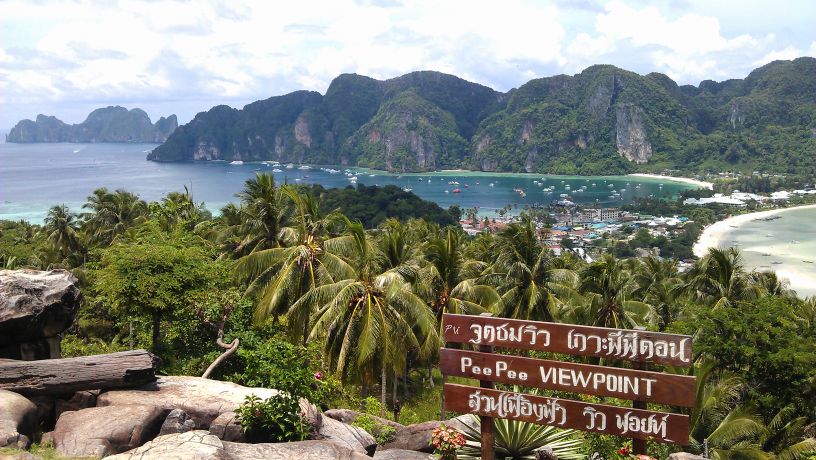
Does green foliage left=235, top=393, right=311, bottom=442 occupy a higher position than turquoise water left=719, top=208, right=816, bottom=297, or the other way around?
green foliage left=235, top=393, right=311, bottom=442

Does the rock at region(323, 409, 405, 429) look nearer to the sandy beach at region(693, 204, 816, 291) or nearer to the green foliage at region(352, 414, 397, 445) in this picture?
the green foliage at region(352, 414, 397, 445)

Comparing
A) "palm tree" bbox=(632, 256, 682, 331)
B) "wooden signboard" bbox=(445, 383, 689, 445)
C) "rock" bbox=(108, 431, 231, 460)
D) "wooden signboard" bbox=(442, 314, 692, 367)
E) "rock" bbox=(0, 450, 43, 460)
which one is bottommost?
"palm tree" bbox=(632, 256, 682, 331)

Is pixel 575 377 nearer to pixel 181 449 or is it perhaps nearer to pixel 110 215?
pixel 181 449

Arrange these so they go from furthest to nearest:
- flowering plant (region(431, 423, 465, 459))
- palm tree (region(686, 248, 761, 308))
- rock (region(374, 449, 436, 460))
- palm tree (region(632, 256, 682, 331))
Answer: palm tree (region(632, 256, 682, 331)) → palm tree (region(686, 248, 761, 308)) → rock (region(374, 449, 436, 460)) → flowering plant (region(431, 423, 465, 459))

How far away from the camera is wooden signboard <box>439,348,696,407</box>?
7.10 meters

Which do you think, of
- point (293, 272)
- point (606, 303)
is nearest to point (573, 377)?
point (293, 272)

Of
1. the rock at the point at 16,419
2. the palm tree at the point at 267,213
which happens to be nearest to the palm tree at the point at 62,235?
the palm tree at the point at 267,213

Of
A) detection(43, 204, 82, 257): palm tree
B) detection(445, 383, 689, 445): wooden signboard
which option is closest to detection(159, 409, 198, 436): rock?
detection(445, 383, 689, 445): wooden signboard

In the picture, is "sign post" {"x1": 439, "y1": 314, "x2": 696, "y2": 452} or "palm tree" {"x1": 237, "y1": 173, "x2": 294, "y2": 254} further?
"palm tree" {"x1": 237, "y1": 173, "x2": 294, "y2": 254}

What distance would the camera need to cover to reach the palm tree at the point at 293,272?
14670mm

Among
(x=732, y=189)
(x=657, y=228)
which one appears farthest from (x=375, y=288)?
(x=732, y=189)

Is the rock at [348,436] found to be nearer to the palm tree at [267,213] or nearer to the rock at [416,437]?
the rock at [416,437]

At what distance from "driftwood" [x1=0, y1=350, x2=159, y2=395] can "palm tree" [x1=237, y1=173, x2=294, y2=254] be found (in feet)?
30.8

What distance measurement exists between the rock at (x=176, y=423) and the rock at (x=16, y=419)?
1754 mm
